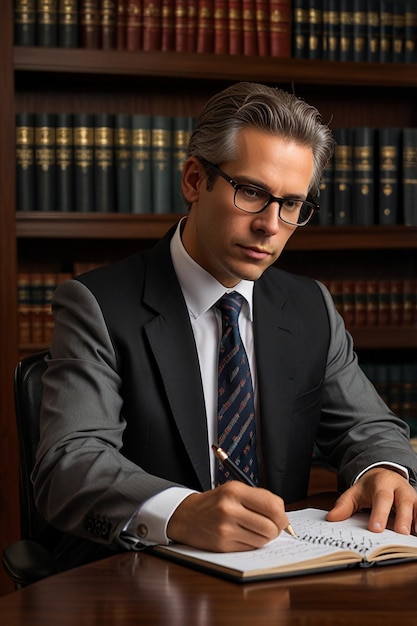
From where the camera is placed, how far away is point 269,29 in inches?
126

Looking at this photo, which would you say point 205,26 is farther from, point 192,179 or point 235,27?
point 192,179

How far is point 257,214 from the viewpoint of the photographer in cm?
179

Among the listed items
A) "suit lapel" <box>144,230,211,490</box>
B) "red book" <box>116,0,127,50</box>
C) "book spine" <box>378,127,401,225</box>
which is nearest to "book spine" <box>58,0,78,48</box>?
"red book" <box>116,0,127,50</box>

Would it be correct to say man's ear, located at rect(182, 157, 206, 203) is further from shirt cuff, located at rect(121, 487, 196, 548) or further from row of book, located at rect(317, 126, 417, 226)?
row of book, located at rect(317, 126, 417, 226)

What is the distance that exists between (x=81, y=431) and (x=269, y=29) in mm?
2030

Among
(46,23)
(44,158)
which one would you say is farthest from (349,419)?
(46,23)

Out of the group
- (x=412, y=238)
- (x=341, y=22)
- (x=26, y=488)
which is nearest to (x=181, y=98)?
(x=341, y=22)

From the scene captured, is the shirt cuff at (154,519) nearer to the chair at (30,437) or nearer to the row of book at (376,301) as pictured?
the chair at (30,437)

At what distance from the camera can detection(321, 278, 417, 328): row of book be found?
339 cm

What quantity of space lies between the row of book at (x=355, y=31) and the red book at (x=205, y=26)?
0.98 ft

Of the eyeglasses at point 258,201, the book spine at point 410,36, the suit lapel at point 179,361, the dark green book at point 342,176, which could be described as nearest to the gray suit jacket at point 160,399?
the suit lapel at point 179,361

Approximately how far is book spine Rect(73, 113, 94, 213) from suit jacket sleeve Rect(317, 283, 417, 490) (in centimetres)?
121

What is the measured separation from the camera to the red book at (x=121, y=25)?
309 cm

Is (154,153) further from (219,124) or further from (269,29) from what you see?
(219,124)
